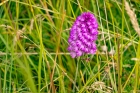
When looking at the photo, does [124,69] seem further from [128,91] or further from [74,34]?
[74,34]

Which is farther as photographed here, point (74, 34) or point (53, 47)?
point (53, 47)

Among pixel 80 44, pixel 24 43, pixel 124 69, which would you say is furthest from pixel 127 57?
pixel 80 44

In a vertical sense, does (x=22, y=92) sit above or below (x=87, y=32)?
below

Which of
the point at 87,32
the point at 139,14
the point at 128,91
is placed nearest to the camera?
the point at 87,32

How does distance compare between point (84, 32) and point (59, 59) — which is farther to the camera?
point (59, 59)

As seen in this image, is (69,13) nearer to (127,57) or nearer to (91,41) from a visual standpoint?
(127,57)

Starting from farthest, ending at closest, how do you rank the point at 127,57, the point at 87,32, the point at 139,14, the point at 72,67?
the point at 139,14 < the point at 127,57 < the point at 72,67 < the point at 87,32

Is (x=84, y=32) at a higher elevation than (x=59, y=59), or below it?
higher

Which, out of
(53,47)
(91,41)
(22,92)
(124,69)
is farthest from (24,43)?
(91,41)

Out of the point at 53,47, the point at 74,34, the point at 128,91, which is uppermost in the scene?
the point at 74,34
